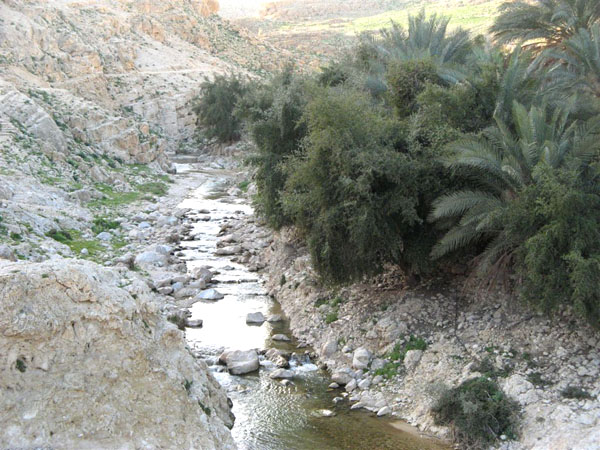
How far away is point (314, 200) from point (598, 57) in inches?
332

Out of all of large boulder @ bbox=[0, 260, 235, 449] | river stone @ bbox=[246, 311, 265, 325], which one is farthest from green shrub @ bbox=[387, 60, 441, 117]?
large boulder @ bbox=[0, 260, 235, 449]

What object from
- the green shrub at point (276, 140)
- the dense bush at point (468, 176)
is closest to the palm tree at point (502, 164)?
the dense bush at point (468, 176)

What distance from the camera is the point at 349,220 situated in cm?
1399

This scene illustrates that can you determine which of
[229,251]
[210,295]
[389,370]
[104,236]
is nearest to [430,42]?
[229,251]

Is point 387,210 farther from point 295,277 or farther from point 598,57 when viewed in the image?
point 598,57

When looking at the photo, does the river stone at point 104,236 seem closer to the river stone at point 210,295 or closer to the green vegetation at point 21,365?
the river stone at point 210,295

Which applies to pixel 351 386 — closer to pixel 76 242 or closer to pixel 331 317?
pixel 331 317

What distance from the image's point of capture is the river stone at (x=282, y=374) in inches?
553

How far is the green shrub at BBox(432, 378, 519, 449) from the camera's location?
10938 millimetres

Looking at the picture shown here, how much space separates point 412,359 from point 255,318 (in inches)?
210

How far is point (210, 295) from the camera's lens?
19172mm

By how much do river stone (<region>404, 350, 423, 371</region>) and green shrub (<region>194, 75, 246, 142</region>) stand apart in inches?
1455

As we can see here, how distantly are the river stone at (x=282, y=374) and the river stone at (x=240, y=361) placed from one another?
53 cm

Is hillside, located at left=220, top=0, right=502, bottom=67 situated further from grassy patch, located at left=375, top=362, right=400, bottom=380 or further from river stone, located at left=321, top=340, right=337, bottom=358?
grassy patch, located at left=375, top=362, right=400, bottom=380
